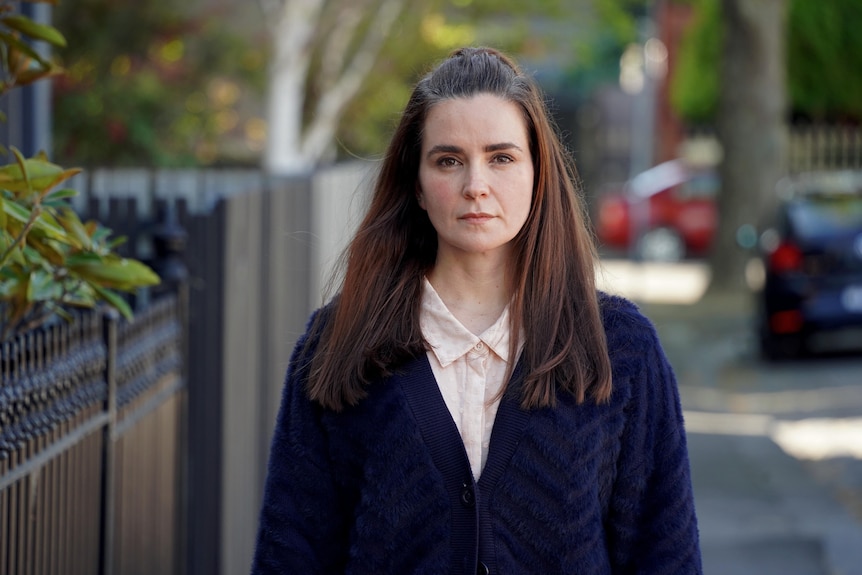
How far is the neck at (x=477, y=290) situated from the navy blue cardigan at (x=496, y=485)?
160 mm

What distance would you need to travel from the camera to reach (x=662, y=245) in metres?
27.2

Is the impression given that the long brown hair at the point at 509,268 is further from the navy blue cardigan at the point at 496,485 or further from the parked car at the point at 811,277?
the parked car at the point at 811,277

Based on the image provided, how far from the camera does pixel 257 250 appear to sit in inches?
243

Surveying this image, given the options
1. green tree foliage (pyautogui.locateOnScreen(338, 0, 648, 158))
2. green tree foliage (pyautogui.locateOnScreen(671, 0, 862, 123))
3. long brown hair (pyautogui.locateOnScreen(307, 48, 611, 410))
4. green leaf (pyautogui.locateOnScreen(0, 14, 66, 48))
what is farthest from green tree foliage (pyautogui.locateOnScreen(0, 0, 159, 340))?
green tree foliage (pyautogui.locateOnScreen(671, 0, 862, 123))

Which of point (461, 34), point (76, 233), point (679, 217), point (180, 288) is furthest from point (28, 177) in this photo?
point (679, 217)

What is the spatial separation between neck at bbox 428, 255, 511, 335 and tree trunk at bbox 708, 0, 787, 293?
17.3m

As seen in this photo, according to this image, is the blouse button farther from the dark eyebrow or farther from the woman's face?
the dark eyebrow

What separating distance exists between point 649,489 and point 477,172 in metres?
0.68

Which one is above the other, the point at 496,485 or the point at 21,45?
the point at 21,45

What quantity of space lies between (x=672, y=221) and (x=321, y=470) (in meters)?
24.9

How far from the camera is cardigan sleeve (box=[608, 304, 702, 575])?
276cm

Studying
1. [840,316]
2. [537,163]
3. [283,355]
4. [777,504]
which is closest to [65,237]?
[537,163]

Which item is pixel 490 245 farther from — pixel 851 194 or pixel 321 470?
pixel 851 194

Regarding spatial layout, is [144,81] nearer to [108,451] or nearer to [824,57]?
[108,451]
